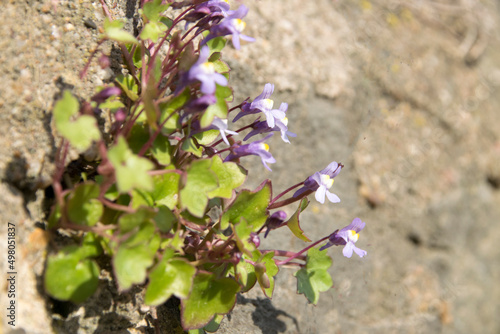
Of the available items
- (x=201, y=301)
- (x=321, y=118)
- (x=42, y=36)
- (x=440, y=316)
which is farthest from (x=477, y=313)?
(x=42, y=36)

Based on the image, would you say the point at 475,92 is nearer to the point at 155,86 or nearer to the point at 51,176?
the point at 155,86

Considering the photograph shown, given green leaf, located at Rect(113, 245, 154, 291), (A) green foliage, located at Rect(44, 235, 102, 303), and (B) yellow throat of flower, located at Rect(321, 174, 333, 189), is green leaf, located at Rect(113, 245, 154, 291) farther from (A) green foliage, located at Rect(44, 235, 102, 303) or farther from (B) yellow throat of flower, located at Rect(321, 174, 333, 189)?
(B) yellow throat of flower, located at Rect(321, 174, 333, 189)

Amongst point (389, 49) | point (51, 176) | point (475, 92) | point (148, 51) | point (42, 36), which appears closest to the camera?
Result: point (51, 176)

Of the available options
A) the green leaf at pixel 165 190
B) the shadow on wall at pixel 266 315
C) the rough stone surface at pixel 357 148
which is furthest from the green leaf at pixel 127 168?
the shadow on wall at pixel 266 315

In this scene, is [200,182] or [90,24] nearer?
[200,182]

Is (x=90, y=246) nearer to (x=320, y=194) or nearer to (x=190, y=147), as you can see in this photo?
(x=190, y=147)

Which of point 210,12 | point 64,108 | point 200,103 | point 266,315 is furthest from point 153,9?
point 266,315
